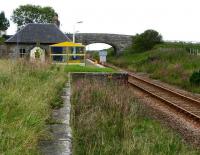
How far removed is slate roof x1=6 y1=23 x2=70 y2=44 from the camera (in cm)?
4581

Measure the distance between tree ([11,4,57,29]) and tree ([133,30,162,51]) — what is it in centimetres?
4274

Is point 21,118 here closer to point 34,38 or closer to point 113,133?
point 113,133

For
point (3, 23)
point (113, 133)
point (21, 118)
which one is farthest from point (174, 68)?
point (3, 23)

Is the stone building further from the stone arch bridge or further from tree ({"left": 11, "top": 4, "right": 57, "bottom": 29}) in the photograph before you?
tree ({"left": 11, "top": 4, "right": 57, "bottom": 29})

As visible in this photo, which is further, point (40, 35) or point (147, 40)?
point (147, 40)

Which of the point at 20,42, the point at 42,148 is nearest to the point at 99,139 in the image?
the point at 42,148

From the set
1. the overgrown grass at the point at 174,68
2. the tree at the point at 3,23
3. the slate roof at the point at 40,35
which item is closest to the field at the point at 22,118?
the overgrown grass at the point at 174,68

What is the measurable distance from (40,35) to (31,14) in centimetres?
5191

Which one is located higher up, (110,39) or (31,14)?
(31,14)

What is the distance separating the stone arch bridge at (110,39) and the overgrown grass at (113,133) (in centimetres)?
5327

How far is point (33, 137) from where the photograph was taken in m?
4.34

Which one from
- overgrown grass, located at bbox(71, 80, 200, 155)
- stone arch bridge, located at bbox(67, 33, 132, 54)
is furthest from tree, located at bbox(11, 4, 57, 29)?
overgrown grass, located at bbox(71, 80, 200, 155)

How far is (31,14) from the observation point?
316ft

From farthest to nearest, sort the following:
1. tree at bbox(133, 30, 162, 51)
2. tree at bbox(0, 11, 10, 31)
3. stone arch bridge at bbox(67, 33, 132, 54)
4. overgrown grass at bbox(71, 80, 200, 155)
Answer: tree at bbox(0, 11, 10, 31)
stone arch bridge at bbox(67, 33, 132, 54)
tree at bbox(133, 30, 162, 51)
overgrown grass at bbox(71, 80, 200, 155)
